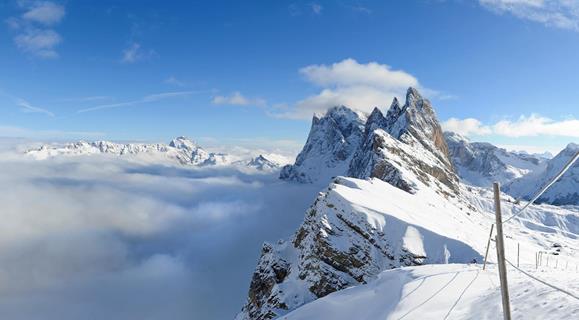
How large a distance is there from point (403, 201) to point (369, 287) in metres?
50.1

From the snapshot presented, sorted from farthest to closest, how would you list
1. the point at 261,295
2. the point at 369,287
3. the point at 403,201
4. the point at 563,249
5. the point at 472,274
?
the point at 563,249
the point at 403,201
the point at 261,295
the point at 369,287
the point at 472,274

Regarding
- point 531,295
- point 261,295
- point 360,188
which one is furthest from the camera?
point 360,188

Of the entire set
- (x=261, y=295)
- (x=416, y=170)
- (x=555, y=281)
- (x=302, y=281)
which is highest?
(x=416, y=170)

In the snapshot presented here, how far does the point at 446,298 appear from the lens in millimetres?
26203

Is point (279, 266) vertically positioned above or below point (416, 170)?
below

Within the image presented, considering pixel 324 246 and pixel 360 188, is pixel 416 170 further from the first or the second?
pixel 324 246

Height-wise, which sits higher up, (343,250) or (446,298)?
(446,298)

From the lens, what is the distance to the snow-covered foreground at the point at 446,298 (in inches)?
794

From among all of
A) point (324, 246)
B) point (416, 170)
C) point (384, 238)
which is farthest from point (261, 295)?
point (416, 170)

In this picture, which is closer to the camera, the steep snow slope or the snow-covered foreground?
the snow-covered foreground

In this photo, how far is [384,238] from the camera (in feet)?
204

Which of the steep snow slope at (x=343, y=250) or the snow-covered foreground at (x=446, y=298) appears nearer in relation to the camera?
the snow-covered foreground at (x=446, y=298)

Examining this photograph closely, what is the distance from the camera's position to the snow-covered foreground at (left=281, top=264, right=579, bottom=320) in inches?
794

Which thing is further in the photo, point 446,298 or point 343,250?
point 343,250
